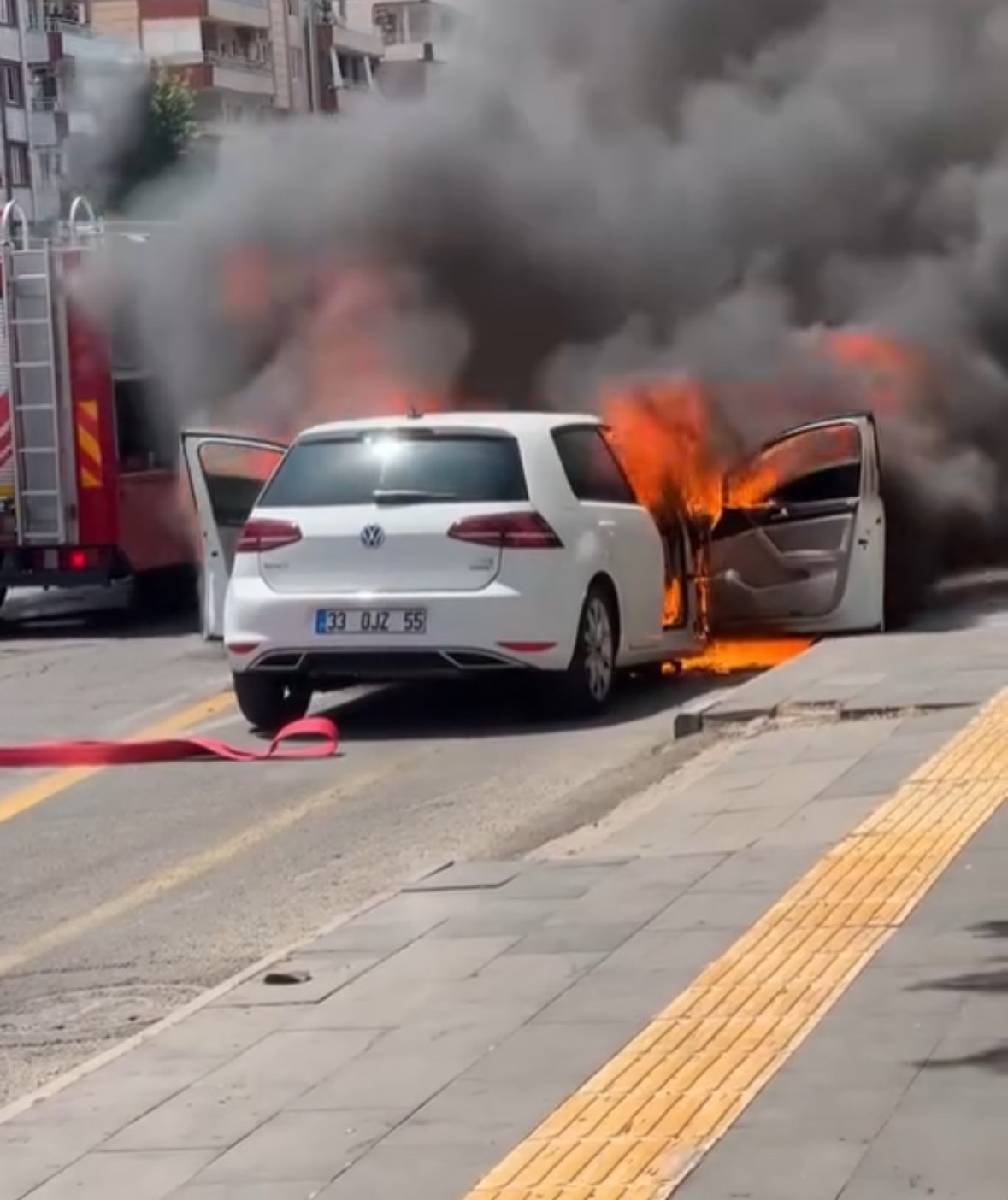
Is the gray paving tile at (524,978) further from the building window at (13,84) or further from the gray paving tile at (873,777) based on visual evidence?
the building window at (13,84)

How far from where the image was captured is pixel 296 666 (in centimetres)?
1258

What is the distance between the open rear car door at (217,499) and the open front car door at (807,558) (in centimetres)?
267

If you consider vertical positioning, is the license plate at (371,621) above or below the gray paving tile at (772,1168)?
above

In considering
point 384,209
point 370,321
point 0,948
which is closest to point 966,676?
point 0,948

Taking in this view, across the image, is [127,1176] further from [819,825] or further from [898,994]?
[819,825]

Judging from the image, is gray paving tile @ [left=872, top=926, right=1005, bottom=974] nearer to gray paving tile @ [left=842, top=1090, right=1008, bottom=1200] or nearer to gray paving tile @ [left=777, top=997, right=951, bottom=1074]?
gray paving tile @ [left=777, top=997, right=951, bottom=1074]

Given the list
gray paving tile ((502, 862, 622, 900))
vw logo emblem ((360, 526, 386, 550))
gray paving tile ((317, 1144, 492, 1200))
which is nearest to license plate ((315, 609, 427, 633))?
vw logo emblem ((360, 526, 386, 550))

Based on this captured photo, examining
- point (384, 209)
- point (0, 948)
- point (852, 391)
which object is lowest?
point (0, 948)

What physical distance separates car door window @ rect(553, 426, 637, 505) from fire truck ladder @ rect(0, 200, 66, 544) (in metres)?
Result: 5.53

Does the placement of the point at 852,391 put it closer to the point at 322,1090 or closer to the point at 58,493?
the point at 58,493

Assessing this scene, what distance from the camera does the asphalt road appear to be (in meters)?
7.81

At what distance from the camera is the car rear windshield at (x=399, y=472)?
12672 mm

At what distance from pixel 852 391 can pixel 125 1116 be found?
14.1 metres

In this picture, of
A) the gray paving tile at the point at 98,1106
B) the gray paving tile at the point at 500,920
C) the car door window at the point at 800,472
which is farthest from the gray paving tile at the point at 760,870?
the car door window at the point at 800,472
